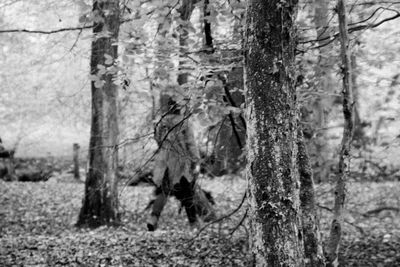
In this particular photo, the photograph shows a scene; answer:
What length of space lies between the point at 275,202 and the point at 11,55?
15.8 meters

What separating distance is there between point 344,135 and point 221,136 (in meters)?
5.06

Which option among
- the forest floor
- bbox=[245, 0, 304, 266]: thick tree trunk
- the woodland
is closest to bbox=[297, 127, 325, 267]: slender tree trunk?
the woodland

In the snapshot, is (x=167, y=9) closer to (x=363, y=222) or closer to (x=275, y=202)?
(x=275, y=202)

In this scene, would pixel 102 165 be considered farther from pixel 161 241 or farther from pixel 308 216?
pixel 308 216

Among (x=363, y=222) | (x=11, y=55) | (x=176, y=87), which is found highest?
(x=11, y=55)

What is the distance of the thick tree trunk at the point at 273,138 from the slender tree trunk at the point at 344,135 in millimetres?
863

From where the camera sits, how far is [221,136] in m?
8.57

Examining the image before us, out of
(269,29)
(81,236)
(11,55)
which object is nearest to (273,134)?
(269,29)

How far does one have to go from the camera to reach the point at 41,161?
20.4 metres

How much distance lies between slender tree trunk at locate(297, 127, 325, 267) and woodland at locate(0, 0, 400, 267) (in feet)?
0.04

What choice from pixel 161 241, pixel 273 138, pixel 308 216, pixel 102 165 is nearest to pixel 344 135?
pixel 308 216

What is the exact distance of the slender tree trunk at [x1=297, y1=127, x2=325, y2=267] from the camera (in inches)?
159

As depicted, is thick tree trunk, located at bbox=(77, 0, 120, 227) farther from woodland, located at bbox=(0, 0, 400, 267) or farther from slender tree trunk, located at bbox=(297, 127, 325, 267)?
slender tree trunk, located at bbox=(297, 127, 325, 267)

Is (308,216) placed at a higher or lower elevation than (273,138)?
lower
